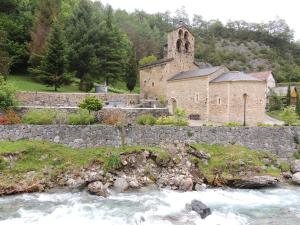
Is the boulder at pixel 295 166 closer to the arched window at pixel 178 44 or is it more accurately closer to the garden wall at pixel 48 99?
the arched window at pixel 178 44

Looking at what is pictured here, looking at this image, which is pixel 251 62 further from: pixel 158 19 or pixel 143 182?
pixel 143 182

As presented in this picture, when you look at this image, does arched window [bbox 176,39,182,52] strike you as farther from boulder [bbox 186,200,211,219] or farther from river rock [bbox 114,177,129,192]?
boulder [bbox 186,200,211,219]

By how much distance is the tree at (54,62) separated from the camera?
30.3 metres

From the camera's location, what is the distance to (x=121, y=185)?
59.6 feet

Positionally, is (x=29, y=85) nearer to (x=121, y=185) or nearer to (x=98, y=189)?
(x=121, y=185)

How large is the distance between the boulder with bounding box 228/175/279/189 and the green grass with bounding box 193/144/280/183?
377mm

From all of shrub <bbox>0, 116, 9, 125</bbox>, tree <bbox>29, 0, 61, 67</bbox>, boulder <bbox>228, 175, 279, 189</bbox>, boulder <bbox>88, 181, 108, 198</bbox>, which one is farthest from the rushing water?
tree <bbox>29, 0, 61, 67</bbox>

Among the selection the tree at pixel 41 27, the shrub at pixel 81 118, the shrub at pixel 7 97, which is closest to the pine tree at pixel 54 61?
the tree at pixel 41 27

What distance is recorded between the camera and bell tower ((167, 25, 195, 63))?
3281cm

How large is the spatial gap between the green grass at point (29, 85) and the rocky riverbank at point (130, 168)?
465 inches

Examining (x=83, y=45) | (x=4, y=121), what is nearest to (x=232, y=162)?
(x=4, y=121)

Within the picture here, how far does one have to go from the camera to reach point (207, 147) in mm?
21938

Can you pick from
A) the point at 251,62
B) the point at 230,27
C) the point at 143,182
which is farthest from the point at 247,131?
the point at 230,27

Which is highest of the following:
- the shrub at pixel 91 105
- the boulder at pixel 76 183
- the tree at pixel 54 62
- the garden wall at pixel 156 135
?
the tree at pixel 54 62
